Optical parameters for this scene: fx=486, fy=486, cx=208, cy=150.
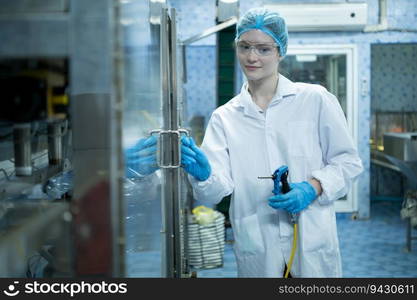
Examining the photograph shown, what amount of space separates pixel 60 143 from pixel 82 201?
81 cm

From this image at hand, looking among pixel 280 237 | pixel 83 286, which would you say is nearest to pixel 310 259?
pixel 280 237

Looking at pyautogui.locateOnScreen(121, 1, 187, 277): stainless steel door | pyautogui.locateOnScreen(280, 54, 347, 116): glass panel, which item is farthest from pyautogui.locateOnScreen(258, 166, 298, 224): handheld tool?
pyautogui.locateOnScreen(280, 54, 347, 116): glass panel

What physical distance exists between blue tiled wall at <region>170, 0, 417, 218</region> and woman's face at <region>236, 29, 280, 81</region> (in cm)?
347

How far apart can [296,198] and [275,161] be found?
17cm

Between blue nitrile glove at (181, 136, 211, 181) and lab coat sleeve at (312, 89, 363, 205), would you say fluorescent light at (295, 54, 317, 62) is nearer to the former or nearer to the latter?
lab coat sleeve at (312, 89, 363, 205)

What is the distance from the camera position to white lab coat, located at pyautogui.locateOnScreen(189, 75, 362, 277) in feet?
5.36

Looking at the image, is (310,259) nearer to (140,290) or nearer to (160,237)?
(160,237)

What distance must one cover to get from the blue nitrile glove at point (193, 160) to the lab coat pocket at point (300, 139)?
0.30 m

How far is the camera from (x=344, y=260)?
3.89 m

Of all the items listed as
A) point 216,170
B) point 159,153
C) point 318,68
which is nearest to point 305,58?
point 318,68

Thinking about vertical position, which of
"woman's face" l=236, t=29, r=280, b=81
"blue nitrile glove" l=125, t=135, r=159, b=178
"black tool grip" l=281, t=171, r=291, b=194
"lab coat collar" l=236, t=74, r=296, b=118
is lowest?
"black tool grip" l=281, t=171, r=291, b=194

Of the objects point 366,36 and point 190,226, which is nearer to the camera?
point 190,226

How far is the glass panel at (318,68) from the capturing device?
5.31 m

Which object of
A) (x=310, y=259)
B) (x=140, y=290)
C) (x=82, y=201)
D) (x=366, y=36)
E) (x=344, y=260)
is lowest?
(x=344, y=260)
